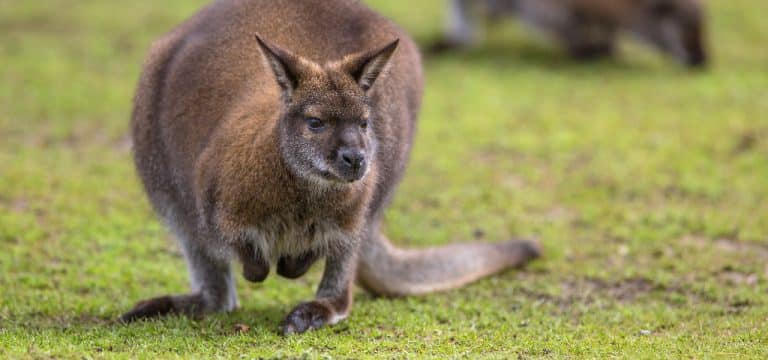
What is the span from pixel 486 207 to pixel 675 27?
489 cm

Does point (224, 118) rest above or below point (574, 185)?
above

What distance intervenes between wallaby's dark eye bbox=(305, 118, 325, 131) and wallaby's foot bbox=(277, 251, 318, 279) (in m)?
0.73

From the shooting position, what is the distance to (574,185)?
27.9 feet

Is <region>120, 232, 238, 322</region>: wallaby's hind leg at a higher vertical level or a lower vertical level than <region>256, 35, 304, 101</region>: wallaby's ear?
lower

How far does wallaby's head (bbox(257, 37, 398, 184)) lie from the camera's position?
15.5 ft

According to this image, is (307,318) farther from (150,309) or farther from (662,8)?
(662,8)

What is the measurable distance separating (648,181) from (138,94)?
13.7 ft

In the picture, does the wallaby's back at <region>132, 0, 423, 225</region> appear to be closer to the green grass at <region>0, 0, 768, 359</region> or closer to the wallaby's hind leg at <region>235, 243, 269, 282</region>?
the wallaby's hind leg at <region>235, 243, 269, 282</region>

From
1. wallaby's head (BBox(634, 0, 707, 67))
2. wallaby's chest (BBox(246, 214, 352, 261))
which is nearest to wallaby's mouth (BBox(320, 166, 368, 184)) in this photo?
wallaby's chest (BBox(246, 214, 352, 261))

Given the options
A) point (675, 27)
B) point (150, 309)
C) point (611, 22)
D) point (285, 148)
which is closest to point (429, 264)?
point (150, 309)

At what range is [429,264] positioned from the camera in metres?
6.50

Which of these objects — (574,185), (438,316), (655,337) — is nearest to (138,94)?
(438,316)

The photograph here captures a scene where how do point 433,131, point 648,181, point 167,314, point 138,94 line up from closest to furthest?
point 167,314
point 138,94
point 648,181
point 433,131

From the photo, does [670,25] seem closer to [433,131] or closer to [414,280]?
[433,131]
